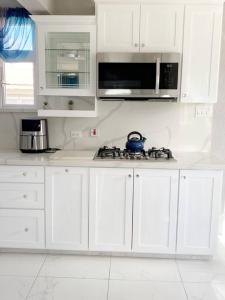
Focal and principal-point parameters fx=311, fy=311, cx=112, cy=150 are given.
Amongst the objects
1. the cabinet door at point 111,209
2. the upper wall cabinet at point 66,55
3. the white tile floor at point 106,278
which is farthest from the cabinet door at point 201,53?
the white tile floor at point 106,278

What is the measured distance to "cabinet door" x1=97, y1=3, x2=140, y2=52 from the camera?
271 centimetres

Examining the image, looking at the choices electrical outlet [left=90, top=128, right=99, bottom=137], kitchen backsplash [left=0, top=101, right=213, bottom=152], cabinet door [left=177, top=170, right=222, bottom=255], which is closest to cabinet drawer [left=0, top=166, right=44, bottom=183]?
kitchen backsplash [left=0, top=101, right=213, bottom=152]

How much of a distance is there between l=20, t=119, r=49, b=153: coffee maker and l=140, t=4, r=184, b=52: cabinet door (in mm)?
1200

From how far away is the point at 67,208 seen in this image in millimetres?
2676

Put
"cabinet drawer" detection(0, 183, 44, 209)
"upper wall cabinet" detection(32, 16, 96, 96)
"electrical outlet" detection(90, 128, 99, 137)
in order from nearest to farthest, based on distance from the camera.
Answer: "cabinet drawer" detection(0, 183, 44, 209), "upper wall cabinet" detection(32, 16, 96, 96), "electrical outlet" detection(90, 128, 99, 137)

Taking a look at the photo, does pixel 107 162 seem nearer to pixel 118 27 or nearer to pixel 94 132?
pixel 94 132

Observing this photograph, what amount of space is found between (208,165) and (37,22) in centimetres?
195

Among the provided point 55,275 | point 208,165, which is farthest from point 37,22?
point 55,275

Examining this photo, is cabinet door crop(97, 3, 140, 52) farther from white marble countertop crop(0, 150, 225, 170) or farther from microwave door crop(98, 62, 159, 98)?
white marble countertop crop(0, 150, 225, 170)

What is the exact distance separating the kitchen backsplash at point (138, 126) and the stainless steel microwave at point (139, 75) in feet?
1.28

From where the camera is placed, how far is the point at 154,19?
8.87 ft

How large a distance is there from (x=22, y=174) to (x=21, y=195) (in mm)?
187

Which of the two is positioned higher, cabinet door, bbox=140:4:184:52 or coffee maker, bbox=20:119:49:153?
cabinet door, bbox=140:4:184:52

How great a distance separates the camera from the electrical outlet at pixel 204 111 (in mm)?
3119
